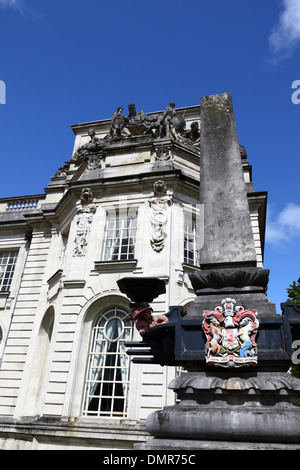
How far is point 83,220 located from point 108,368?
19.8 ft

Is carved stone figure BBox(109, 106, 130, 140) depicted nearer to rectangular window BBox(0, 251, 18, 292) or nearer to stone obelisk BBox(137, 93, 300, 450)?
rectangular window BBox(0, 251, 18, 292)

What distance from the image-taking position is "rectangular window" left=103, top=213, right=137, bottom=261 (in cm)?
1399

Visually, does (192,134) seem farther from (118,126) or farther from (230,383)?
(230,383)

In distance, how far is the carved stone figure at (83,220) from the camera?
562 inches

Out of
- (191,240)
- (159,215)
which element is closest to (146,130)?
(159,215)

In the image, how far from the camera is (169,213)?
13.9 meters

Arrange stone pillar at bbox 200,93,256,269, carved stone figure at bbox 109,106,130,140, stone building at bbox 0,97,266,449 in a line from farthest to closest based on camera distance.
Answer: carved stone figure at bbox 109,106,130,140 → stone building at bbox 0,97,266,449 → stone pillar at bbox 200,93,256,269

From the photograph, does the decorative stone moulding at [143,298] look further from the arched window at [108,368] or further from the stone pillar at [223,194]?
the arched window at [108,368]

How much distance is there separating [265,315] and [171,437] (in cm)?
158

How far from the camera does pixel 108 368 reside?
12094 mm

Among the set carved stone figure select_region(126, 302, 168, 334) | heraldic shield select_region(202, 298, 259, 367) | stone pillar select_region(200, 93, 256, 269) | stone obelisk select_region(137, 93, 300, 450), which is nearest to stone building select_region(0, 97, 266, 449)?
stone pillar select_region(200, 93, 256, 269)

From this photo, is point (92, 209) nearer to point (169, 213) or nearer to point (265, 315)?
point (169, 213)

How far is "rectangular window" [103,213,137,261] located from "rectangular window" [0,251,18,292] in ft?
23.4

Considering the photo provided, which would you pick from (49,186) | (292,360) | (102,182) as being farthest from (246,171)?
(292,360)
